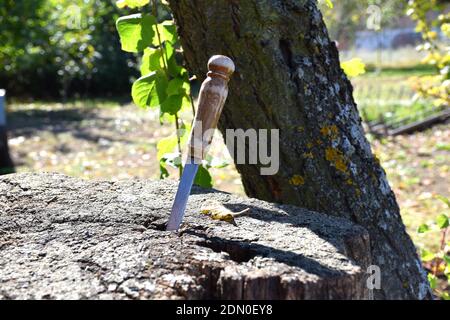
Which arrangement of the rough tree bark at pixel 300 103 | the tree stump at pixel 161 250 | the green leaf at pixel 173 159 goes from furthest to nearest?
the green leaf at pixel 173 159 → the rough tree bark at pixel 300 103 → the tree stump at pixel 161 250

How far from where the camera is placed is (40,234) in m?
1.71

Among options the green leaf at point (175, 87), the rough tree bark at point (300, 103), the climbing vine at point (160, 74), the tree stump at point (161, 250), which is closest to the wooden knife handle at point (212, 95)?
the tree stump at point (161, 250)

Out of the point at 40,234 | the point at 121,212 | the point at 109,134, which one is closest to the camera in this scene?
the point at 40,234

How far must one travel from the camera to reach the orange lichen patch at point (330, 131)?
2.30 meters

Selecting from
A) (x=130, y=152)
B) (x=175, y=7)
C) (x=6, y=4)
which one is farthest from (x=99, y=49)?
(x=175, y=7)

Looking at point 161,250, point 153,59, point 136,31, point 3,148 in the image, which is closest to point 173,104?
point 153,59

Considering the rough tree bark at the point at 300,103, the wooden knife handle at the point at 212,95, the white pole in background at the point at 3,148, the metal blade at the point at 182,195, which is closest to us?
the wooden knife handle at the point at 212,95

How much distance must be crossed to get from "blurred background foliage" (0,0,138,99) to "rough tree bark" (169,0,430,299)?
350 inches

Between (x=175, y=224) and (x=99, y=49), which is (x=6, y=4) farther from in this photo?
(x=175, y=224)

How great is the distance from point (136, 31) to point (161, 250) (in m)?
1.27

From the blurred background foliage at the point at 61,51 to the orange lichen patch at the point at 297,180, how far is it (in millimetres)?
9068

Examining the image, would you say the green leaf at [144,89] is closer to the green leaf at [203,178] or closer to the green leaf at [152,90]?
the green leaf at [152,90]

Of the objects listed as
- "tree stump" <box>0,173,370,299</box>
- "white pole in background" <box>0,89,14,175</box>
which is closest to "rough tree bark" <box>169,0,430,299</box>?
"tree stump" <box>0,173,370,299</box>
